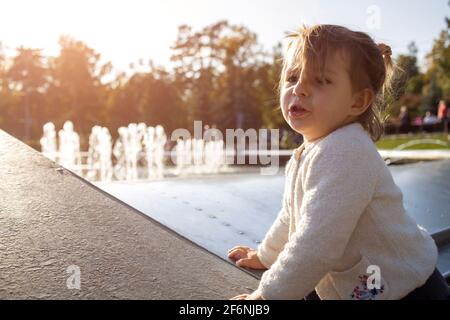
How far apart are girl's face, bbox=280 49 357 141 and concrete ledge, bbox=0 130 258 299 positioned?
2.08 feet

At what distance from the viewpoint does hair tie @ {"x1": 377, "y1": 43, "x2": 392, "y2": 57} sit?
1.72 metres

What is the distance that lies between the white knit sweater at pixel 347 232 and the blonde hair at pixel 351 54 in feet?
0.46

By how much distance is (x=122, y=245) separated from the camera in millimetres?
2004

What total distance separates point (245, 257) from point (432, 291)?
30.5 inches

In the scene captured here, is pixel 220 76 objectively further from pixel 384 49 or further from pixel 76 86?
pixel 384 49

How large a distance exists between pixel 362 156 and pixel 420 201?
2164mm

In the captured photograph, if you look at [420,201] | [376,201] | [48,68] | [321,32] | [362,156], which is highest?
[48,68]

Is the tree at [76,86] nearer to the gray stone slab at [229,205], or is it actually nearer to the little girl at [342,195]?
the gray stone slab at [229,205]

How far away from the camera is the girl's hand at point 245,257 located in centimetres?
212

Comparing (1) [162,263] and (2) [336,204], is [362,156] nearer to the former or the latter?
(2) [336,204]

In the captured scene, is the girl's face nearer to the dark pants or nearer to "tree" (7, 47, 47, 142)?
the dark pants

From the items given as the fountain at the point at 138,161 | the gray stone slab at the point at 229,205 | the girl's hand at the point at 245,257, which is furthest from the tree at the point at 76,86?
the girl's hand at the point at 245,257

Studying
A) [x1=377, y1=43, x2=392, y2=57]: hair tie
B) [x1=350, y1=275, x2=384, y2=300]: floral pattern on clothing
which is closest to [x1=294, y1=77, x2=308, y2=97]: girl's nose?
[x1=377, y1=43, x2=392, y2=57]: hair tie

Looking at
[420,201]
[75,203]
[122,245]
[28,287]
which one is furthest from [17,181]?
[420,201]
